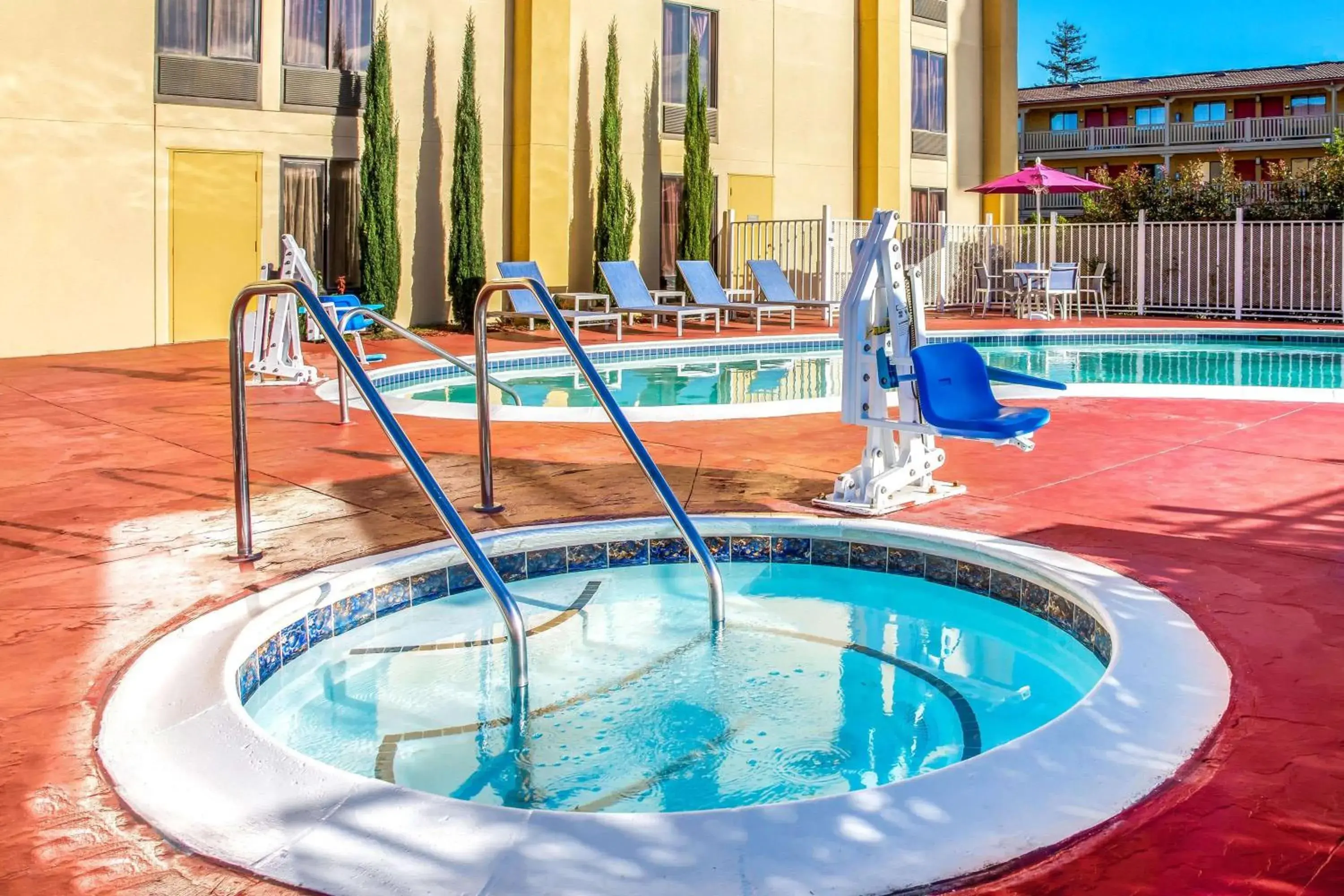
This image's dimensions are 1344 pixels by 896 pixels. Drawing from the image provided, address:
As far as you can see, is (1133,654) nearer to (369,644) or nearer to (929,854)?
(929,854)

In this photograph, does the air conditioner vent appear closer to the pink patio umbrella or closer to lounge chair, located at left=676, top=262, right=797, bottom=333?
lounge chair, located at left=676, top=262, right=797, bottom=333

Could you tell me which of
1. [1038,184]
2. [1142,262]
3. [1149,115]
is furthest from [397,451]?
[1149,115]

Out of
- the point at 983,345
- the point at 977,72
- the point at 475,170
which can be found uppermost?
the point at 977,72

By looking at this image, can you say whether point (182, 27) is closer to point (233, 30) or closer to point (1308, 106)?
point (233, 30)

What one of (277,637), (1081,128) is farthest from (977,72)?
(1081,128)

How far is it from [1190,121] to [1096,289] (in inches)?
1228

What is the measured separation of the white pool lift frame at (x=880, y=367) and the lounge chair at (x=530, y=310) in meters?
8.72

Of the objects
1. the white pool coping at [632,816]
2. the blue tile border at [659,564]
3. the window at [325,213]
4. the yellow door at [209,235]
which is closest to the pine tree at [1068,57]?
the window at [325,213]

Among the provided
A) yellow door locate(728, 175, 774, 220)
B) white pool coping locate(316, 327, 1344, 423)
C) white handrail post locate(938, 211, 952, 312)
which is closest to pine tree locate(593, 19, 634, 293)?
yellow door locate(728, 175, 774, 220)

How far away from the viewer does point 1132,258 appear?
66.9 feet

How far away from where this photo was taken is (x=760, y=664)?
173 inches

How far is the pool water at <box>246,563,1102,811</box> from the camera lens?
356 centimetres

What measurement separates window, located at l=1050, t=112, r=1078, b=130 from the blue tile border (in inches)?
1937

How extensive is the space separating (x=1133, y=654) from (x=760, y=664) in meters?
1.33
